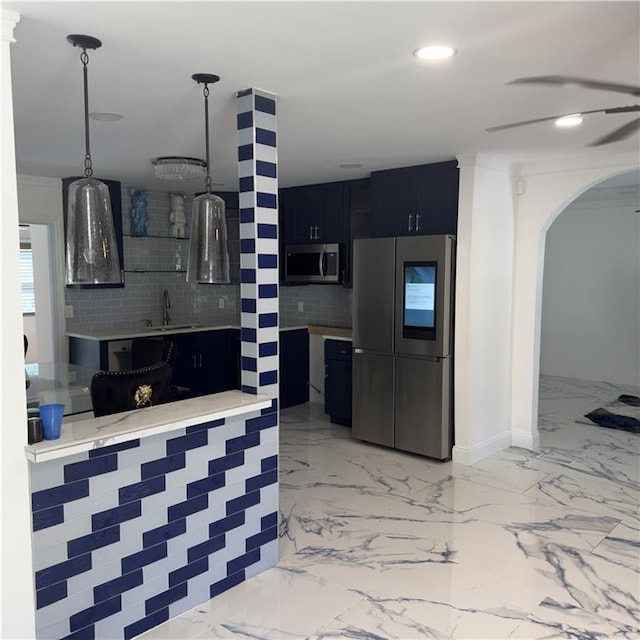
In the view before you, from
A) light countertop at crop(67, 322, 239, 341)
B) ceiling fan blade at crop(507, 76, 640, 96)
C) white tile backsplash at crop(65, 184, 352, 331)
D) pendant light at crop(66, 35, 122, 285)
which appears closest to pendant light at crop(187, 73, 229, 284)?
pendant light at crop(66, 35, 122, 285)

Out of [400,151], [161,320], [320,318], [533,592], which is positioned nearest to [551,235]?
[320,318]

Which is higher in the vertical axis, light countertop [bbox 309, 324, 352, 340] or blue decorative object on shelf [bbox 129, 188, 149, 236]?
blue decorative object on shelf [bbox 129, 188, 149, 236]

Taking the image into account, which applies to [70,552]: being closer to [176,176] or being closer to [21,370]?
[21,370]

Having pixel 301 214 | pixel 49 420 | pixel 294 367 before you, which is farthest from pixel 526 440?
pixel 49 420

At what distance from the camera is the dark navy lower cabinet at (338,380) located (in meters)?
5.35

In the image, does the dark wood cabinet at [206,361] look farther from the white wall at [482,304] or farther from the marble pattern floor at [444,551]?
the white wall at [482,304]

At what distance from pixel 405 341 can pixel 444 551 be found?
176cm

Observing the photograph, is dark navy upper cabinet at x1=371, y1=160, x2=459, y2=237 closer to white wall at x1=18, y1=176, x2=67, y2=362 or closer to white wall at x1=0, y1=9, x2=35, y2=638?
white wall at x1=18, y1=176, x2=67, y2=362

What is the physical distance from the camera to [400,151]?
4133mm

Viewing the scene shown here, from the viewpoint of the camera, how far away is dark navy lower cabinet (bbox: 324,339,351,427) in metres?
5.35

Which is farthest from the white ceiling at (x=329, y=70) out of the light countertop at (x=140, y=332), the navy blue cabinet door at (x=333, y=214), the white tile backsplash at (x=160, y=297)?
the white tile backsplash at (x=160, y=297)

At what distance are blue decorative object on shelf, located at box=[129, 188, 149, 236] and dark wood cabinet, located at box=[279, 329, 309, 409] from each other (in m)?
1.82

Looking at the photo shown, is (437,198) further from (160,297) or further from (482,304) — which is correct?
(160,297)

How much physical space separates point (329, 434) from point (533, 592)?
267 centimetres
